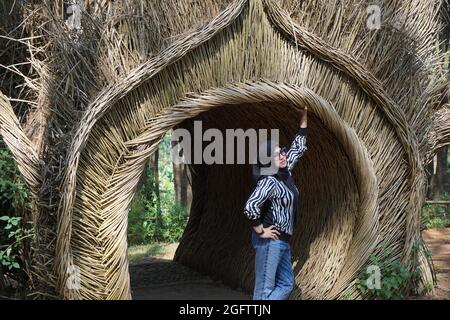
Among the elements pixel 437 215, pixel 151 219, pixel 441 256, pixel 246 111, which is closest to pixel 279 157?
pixel 246 111

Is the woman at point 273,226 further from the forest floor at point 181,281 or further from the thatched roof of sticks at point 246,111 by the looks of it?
the forest floor at point 181,281

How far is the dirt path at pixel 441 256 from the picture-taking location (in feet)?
21.1

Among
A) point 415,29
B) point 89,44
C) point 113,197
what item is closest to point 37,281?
point 113,197

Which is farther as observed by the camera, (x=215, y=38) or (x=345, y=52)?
(x=345, y=52)

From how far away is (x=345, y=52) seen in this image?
18.8 feet

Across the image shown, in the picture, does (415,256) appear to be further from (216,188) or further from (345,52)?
(216,188)

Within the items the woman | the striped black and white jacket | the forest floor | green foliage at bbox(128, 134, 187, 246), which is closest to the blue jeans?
the woman

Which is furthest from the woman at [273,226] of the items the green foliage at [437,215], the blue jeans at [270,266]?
the green foliage at [437,215]

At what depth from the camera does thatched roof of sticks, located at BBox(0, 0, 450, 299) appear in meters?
4.85

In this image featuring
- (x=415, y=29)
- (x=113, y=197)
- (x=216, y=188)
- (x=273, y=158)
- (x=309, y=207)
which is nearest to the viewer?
(x=113, y=197)

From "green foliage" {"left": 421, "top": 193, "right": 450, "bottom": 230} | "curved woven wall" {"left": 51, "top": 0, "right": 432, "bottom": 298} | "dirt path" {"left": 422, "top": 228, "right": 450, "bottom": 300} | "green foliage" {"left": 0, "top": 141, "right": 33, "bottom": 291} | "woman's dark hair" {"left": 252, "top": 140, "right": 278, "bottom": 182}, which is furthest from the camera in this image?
"green foliage" {"left": 421, "top": 193, "right": 450, "bottom": 230}

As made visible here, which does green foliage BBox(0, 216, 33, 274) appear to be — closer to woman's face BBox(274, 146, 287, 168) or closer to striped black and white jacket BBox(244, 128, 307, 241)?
striped black and white jacket BBox(244, 128, 307, 241)

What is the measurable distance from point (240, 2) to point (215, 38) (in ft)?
1.14

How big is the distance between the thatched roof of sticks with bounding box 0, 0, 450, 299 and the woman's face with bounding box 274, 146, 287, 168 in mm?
464
